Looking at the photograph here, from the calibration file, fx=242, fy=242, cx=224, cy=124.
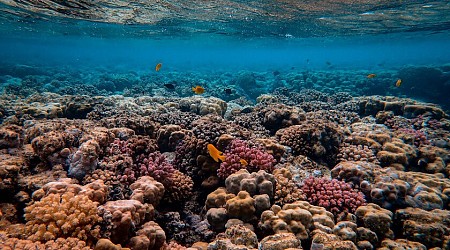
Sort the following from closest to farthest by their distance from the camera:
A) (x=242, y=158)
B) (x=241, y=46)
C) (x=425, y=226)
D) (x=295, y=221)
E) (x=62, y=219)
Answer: (x=62, y=219), (x=295, y=221), (x=425, y=226), (x=242, y=158), (x=241, y=46)

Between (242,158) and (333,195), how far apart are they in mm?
2183

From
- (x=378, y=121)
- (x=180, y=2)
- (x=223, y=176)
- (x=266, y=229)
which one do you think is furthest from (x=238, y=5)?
(x=266, y=229)

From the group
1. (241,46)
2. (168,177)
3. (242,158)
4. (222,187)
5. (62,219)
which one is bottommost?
(222,187)

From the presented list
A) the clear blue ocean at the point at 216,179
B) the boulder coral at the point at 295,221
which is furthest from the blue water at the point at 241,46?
the boulder coral at the point at 295,221

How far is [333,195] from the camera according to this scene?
17.6 ft

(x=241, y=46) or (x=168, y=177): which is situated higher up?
(x=241, y=46)

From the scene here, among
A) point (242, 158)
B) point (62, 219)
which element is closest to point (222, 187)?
point (242, 158)

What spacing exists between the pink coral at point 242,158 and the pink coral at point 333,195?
1037 mm

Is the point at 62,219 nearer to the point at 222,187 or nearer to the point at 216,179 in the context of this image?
the point at 222,187

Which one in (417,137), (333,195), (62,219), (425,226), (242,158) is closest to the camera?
(62,219)

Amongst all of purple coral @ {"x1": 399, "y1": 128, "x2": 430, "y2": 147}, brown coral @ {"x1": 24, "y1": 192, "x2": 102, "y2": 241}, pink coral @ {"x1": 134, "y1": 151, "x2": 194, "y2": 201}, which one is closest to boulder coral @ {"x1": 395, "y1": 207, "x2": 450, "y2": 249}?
pink coral @ {"x1": 134, "y1": 151, "x2": 194, "y2": 201}

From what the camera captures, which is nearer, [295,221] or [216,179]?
[295,221]

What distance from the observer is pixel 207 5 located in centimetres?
A: 1992

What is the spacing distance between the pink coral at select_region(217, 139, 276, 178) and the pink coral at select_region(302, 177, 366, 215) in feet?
3.40
